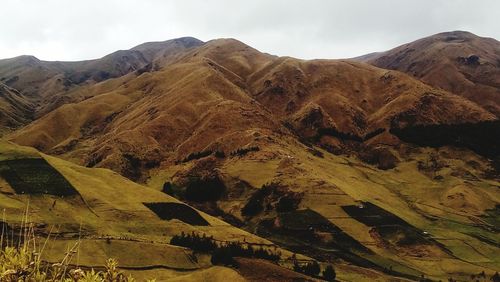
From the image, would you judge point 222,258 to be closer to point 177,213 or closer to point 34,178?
point 177,213

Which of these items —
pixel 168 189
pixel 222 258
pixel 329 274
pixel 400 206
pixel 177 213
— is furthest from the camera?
pixel 168 189

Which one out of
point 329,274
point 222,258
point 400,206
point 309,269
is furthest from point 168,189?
point 329,274

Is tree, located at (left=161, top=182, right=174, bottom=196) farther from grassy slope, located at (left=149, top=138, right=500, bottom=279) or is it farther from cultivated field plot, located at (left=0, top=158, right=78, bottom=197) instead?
cultivated field plot, located at (left=0, top=158, right=78, bottom=197)

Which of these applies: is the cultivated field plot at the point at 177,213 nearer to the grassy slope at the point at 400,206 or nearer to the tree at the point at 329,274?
the grassy slope at the point at 400,206

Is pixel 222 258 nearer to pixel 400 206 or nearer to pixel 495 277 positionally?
pixel 495 277

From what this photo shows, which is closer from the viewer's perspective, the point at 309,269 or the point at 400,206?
the point at 309,269

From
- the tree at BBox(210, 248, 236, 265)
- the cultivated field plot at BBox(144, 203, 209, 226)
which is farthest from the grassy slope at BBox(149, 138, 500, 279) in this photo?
the tree at BBox(210, 248, 236, 265)

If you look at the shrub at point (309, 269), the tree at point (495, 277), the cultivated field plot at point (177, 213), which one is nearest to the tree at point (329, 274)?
the shrub at point (309, 269)

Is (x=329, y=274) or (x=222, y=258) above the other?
(x=222, y=258)

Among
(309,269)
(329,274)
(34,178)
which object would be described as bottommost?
(329,274)

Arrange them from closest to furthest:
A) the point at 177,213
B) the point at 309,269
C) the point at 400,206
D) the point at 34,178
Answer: the point at 309,269 < the point at 34,178 < the point at 177,213 < the point at 400,206

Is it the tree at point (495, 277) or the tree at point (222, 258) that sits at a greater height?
the tree at point (222, 258)

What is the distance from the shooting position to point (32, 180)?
122938mm

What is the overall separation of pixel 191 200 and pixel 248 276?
275 feet
